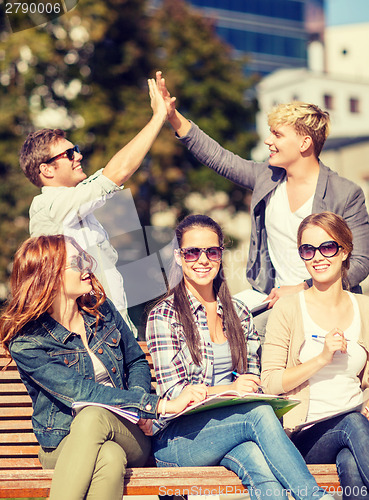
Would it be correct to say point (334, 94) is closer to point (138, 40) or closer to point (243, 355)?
point (138, 40)

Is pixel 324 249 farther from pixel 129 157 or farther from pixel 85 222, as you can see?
pixel 85 222

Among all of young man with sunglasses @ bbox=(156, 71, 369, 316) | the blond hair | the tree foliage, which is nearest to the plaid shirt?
young man with sunglasses @ bbox=(156, 71, 369, 316)

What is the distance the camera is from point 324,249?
3.90 m

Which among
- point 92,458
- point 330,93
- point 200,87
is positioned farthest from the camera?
point 330,93

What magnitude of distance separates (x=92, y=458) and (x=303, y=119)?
237 centimetres

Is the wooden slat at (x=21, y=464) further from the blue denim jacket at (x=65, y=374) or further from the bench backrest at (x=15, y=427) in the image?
the blue denim jacket at (x=65, y=374)

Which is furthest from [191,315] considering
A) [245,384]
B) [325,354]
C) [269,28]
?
[269,28]

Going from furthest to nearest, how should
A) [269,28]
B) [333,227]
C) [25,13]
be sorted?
[269,28] < [25,13] < [333,227]

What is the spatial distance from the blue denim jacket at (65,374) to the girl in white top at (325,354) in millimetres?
660

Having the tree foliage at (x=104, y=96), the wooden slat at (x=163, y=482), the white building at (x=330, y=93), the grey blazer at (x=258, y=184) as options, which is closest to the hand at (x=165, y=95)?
the grey blazer at (x=258, y=184)

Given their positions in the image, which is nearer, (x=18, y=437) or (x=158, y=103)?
(x=18, y=437)

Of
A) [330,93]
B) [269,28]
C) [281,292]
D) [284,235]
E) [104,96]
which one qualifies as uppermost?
[269,28]

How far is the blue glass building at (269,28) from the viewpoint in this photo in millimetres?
77438

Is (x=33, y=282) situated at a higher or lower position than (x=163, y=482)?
higher
